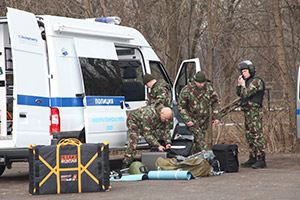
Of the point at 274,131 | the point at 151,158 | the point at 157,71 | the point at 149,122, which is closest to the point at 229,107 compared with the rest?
the point at 274,131

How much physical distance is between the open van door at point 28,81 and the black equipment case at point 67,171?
0.93m

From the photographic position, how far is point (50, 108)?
952 cm

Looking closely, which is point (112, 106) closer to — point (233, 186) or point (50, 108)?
point (50, 108)

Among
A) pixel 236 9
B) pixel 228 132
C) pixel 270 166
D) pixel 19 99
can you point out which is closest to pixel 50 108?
pixel 19 99

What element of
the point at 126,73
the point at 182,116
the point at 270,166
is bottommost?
the point at 270,166

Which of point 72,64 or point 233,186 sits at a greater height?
point 72,64

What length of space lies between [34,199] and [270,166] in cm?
510

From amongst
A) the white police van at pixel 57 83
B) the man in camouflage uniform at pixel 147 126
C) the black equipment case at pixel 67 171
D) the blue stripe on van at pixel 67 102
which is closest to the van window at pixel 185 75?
the white police van at pixel 57 83

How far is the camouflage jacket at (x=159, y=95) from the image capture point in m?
10.8

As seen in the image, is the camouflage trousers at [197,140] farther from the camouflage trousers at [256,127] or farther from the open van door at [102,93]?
the open van door at [102,93]

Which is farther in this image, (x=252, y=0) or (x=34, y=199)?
(x=252, y=0)

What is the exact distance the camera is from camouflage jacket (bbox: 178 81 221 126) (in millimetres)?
11086

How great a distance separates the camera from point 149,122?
10.6 meters

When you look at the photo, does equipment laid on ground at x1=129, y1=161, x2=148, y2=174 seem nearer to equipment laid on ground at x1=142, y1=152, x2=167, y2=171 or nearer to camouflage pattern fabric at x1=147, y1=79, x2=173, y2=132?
equipment laid on ground at x1=142, y1=152, x2=167, y2=171
